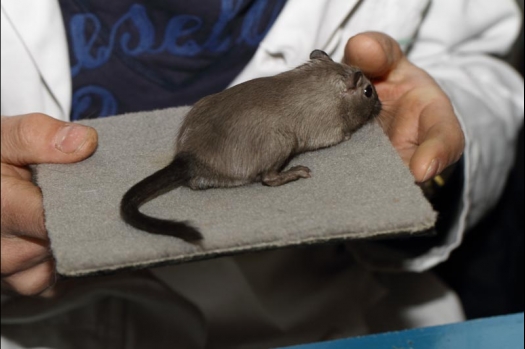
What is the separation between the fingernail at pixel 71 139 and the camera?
105 cm

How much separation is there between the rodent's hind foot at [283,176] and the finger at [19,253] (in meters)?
0.50

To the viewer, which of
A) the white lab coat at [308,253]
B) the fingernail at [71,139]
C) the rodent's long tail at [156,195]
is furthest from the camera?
the white lab coat at [308,253]

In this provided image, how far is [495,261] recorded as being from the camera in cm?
204

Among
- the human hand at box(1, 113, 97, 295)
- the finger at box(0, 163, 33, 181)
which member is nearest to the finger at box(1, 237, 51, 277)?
the human hand at box(1, 113, 97, 295)

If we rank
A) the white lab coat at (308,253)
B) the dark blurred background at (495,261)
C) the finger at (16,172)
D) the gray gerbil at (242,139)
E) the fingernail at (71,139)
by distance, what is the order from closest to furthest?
the gray gerbil at (242,139) < the fingernail at (71,139) < the finger at (16,172) < the white lab coat at (308,253) < the dark blurred background at (495,261)

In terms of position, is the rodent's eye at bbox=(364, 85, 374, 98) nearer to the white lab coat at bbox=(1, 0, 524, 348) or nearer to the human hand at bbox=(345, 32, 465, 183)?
the human hand at bbox=(345, 32, 465, 183)

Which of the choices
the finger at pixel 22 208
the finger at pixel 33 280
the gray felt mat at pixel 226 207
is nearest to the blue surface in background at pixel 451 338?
the gray felt mat at pixel 226 207

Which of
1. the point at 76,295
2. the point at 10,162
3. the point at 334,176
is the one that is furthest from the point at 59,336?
the point at 334,176

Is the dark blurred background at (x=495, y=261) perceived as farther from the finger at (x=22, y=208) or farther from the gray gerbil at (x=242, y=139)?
the finger at (x=22, y=208)

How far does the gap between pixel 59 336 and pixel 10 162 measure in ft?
1.35

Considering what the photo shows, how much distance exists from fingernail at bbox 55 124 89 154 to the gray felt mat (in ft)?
0.09

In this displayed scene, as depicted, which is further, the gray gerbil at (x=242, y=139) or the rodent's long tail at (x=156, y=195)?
the gray gerbil at (x=242, y=139)

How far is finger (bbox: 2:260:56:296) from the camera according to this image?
4.25ft

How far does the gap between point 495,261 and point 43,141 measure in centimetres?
143
